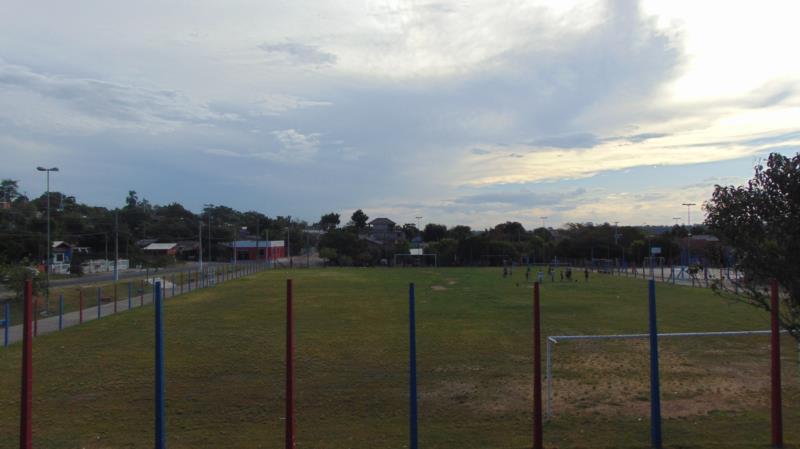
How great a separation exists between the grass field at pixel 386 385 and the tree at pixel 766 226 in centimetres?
300

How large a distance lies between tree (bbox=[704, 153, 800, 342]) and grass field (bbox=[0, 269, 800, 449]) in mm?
3005

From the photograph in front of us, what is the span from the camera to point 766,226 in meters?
6.02

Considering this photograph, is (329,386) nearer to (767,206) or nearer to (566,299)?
(767,206)

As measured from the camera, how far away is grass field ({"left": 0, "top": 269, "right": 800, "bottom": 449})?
8.71m

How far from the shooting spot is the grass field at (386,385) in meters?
8.71

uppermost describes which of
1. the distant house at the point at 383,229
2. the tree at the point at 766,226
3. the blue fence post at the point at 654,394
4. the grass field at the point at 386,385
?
the distant house at the point at 383,229

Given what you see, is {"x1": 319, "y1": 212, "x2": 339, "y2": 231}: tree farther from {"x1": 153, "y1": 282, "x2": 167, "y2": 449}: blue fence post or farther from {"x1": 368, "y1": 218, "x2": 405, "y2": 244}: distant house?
{"x1": 153, "y1": 282, "x2": 167, "y2": 449}: blue fence post

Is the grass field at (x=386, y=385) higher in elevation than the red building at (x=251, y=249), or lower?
lower

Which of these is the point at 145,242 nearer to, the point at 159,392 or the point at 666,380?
the point at 666,380

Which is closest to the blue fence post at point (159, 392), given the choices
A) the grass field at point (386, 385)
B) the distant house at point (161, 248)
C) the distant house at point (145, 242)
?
the grass field at point (386, 385)

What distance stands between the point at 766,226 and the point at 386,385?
7922 mm

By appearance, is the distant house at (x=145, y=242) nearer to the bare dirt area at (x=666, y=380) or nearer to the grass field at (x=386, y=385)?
the grass field at (x=386, y=385)

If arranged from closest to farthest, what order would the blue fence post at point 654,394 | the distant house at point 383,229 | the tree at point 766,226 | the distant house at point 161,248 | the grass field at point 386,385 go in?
the tree at point 766,226 → the blue fence post at point 654,394 → the grass field at point 386,385 → the distant house at point 161,248 → the distant house at point 383,229

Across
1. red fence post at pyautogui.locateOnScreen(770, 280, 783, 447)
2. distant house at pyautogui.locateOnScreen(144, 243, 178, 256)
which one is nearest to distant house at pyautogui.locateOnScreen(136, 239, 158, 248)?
distant house at pyautogui.locateOnScreen(144, 243, 178, 256)
